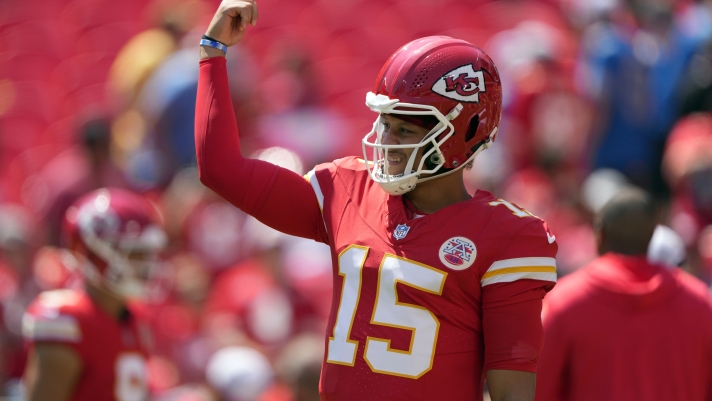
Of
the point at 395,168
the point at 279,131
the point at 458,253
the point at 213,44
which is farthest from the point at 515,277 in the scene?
the point at 279,131

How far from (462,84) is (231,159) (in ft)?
2.03

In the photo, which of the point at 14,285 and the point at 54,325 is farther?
the point at 14,285

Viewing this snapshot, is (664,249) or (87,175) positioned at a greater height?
(664,249)

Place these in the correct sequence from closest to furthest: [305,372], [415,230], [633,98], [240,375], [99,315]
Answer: [415,230] < [99,315] < [305,372] < [240,375] < [633,98]

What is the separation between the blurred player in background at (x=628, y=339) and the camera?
3.28 meters

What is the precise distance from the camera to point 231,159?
2.62 metres

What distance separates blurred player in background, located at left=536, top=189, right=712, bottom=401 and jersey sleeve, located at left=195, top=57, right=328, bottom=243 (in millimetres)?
1066

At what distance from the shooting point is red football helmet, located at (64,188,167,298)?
402 centimetres

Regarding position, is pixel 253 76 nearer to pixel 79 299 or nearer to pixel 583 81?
pixel 583 81

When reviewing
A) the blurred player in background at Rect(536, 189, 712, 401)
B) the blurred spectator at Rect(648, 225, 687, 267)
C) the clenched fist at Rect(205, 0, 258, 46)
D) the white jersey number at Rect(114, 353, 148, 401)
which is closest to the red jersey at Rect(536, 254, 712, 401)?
the blurred player in background at Rect(536, 189, 712, 401)

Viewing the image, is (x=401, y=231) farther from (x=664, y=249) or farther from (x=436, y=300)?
(x=664, y=249)

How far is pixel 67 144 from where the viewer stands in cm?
788

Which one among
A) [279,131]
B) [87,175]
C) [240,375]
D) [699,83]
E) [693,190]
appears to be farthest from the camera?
[279,131]

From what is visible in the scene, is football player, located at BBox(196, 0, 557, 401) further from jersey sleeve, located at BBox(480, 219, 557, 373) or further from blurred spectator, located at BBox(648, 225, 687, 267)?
blurred spectator, located at BBox(648, 225, 687, 267)
